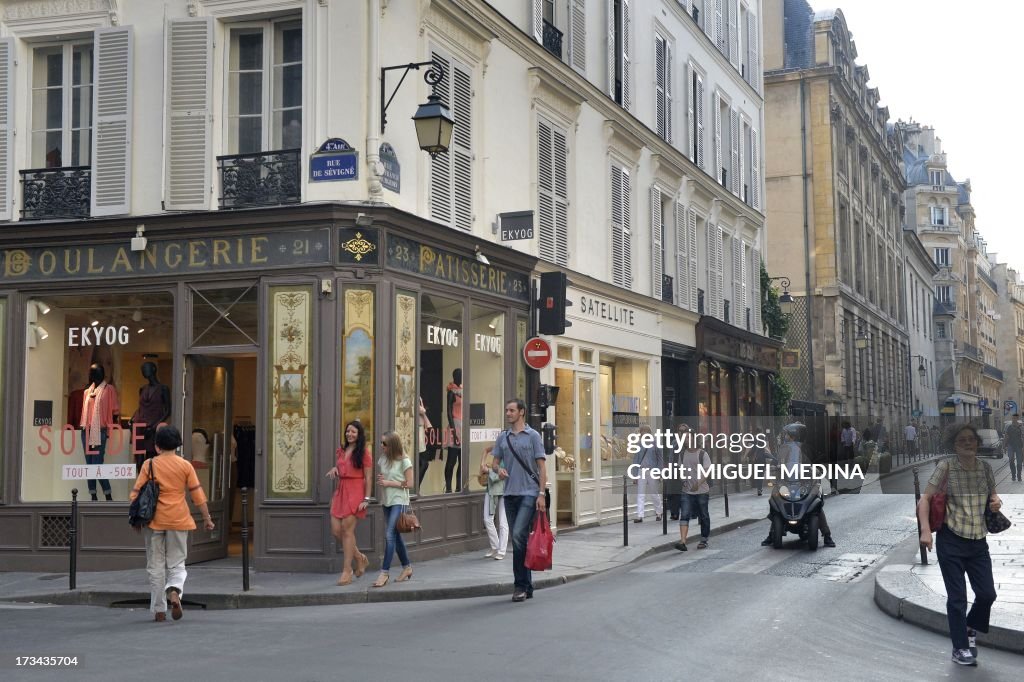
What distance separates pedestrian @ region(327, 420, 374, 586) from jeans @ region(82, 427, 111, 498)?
145 inches

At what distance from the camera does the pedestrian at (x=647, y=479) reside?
20.8 m

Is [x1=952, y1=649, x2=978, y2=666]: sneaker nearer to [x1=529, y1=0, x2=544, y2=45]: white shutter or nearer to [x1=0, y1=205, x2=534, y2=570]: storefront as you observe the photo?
[x1=0, y1=205, x2=534, y2=570]: storefront

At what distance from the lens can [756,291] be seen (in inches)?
1273

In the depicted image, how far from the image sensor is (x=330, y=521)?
13.0 m

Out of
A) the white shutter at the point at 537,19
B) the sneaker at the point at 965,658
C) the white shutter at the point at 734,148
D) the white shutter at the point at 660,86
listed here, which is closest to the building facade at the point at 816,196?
the white shutter at the point at 734,148

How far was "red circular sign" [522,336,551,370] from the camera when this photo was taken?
16781 millimetres

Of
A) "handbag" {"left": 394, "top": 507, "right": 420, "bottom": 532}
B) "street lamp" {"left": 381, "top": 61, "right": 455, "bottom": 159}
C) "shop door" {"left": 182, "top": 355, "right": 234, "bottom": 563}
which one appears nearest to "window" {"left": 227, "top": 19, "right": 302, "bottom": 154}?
"street lamp" {"left": 381, "top": 61, "right": 455, "bottom": 159}

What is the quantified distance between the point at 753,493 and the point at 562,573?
55.9 feet

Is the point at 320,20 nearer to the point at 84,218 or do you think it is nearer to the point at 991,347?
the point at 84,218

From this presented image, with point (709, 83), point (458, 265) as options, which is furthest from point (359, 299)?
point (709, 83)

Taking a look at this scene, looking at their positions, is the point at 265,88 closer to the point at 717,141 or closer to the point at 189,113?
the point at 189,113

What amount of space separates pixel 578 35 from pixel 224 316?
9318mm

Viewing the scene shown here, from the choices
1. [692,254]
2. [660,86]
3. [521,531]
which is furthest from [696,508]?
[660,86]

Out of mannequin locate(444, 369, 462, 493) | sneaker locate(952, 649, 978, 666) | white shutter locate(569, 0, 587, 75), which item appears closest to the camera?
sneaker locate(952, 649, 978, 666)
